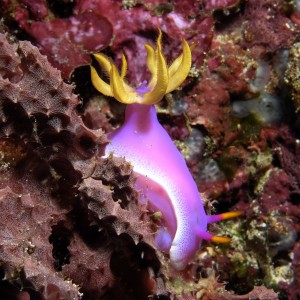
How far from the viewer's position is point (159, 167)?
204 centimetres

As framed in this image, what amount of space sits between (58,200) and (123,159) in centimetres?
44

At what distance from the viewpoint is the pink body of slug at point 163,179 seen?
203 cm

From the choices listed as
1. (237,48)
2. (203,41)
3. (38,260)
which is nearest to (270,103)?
(237,48)

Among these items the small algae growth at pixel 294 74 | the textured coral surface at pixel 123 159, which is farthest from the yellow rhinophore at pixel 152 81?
the small algae growth at pixel 294 74

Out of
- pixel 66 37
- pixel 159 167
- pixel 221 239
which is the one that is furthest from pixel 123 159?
pixel 66 37

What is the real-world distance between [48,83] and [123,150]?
0.57 meters

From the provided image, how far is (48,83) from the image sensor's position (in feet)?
5.62

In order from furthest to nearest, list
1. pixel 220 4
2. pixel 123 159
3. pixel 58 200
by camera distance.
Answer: pixel 220 4 < pixel 58 200 < pixel 123 159

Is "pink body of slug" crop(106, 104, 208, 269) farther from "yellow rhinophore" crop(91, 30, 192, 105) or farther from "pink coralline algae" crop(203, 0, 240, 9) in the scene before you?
"pink coralline algae" crop(203, 0, 240, 9)

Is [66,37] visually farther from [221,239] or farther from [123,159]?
[221,239]

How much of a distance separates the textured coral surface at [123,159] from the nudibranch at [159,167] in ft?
0.37

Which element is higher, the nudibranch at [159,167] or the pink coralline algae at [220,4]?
the pink coralline algae at [220,4]

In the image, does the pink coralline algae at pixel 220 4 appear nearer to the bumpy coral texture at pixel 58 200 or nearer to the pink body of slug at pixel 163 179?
the pink body of slug at pixel 163 179

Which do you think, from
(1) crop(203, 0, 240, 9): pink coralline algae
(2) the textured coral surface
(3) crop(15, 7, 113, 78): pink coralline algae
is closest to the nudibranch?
(2) the textured coral surface
